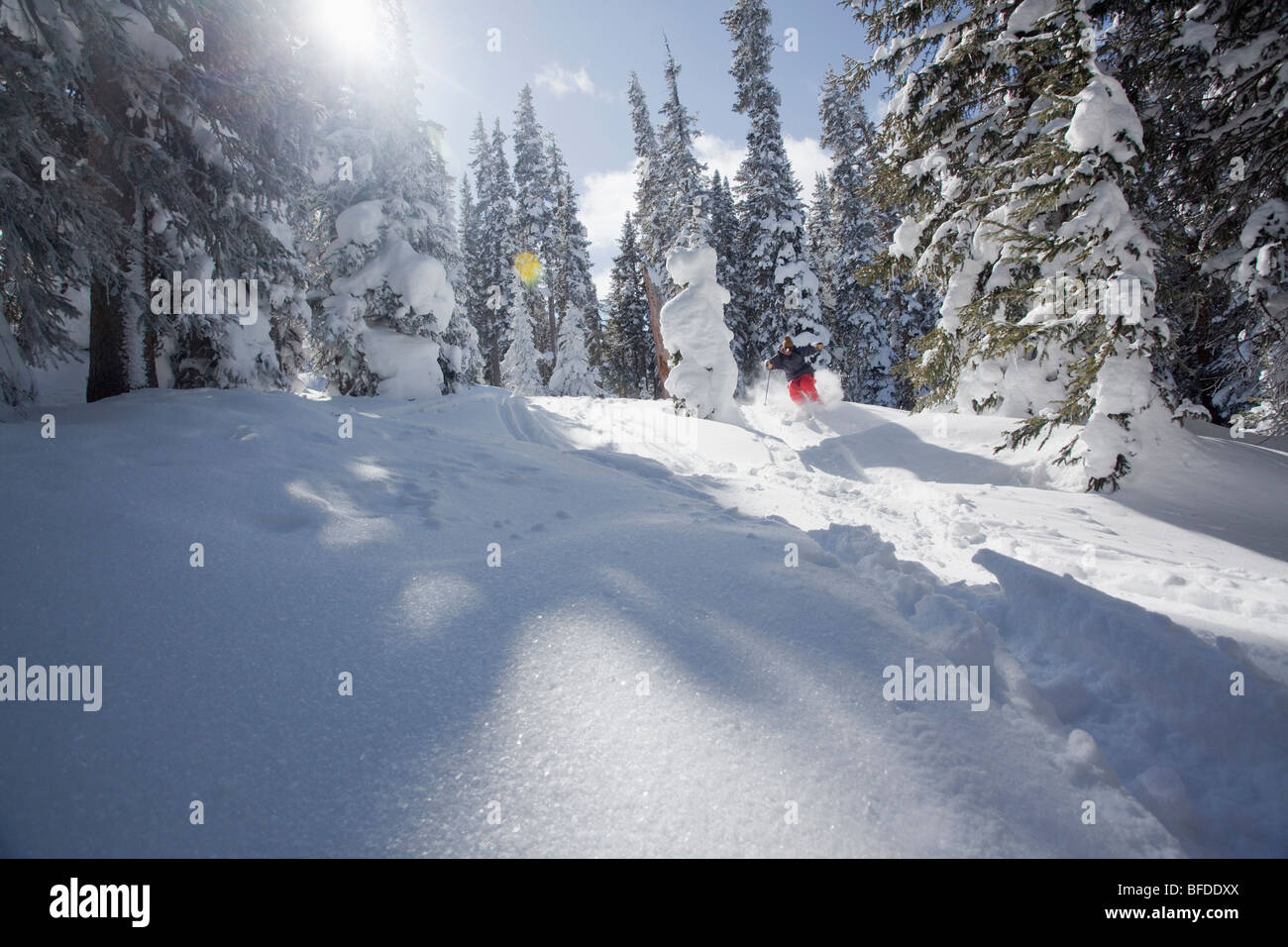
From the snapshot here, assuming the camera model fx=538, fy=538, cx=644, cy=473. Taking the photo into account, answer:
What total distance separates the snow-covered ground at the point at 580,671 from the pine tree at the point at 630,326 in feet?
98.8

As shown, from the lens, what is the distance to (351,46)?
535 inches

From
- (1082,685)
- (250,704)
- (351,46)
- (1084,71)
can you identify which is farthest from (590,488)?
(351,46)

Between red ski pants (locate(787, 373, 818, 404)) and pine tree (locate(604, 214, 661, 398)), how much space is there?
21272 millimetres

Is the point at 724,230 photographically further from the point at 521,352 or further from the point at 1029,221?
the point at 1029,221

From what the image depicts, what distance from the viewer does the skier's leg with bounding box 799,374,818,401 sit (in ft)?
42.4

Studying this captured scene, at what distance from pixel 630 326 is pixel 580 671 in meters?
34.6

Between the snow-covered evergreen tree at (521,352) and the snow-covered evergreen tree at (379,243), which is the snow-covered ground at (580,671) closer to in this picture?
the snow-covered evergreen tree at (379,243)

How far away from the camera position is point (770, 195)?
22.6 metres

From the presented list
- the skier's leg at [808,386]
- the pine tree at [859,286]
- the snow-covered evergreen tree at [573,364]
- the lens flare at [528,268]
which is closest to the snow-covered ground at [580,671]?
the skier's leg at [808,386]

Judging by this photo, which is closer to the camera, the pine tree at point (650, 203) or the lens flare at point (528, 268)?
the pine tree at point (650, 203)

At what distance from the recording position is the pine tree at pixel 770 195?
22.1 meters
